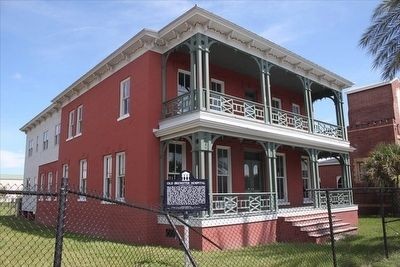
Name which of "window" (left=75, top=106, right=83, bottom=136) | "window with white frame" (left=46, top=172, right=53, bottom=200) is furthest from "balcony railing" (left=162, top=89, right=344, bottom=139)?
"window with white frame" (left=46, top=172, right=53, bottom=200)

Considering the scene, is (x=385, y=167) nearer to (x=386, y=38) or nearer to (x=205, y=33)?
(x=386, y=38)

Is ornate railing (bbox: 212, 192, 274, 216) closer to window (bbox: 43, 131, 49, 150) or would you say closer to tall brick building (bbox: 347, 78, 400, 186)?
tall brick building (bbox: 347, 78, 400, 186)

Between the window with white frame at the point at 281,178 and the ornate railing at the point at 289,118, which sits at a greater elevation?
the ornate railing at the point at 289,118

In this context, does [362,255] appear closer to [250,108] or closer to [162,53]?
[250,108]

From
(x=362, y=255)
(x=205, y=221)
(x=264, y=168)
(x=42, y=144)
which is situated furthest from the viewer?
(x=42, y=144)

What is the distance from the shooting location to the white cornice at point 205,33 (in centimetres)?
1402

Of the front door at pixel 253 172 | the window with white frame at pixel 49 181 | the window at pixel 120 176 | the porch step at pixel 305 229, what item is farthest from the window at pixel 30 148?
the porch step at pixel 305 229

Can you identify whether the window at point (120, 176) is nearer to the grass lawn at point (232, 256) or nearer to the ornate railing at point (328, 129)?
the grass lawn at point (232, 256)

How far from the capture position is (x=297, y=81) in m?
20.7

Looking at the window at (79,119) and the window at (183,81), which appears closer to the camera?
the window at (183,81)

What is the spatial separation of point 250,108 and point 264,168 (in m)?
4.19

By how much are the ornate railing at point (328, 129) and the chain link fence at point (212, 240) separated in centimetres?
315

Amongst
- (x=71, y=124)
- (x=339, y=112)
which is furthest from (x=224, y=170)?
(x=71, y=124)

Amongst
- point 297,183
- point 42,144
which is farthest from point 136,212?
point 42,144
